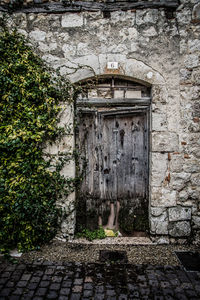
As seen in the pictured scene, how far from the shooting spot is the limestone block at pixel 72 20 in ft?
10.1

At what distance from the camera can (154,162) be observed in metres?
3.18

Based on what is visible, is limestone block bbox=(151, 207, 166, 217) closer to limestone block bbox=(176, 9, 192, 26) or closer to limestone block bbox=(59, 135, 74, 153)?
limestone block bbox=(59, 135, 74, 153)

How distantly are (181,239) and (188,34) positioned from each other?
3234 millimetres

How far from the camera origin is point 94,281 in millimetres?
2422

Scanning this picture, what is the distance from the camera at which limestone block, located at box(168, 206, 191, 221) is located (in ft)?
10.4

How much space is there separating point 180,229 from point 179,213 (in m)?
0.26

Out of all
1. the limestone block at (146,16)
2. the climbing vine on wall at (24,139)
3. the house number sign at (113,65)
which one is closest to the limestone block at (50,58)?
the climbing vine on wall at (24,139)

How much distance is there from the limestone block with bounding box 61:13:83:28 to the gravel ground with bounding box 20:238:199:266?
3471mm

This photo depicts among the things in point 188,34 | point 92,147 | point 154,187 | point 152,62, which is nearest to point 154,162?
point 154,187

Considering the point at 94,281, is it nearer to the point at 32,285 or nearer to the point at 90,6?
the point at 32,285

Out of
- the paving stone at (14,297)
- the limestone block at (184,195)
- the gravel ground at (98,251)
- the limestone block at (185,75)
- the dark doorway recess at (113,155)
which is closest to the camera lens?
the paving stone at (14,297)

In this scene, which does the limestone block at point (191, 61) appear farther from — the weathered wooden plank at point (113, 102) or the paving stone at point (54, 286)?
the paving stone at point (54, 286)

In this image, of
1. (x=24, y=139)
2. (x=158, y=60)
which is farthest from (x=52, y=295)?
(x=158, y=60)

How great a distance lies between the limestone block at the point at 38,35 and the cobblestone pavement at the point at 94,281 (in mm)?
3347
